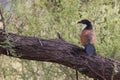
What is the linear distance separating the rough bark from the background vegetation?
13.3 inches

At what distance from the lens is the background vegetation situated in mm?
3359

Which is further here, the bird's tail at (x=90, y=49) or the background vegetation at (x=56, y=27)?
the background vegetation at (x=56, y=27)

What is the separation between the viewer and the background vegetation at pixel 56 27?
3.36m

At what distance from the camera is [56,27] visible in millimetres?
3561

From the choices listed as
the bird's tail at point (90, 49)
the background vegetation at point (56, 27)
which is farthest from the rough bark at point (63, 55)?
the background vegetation at point (56, 27)

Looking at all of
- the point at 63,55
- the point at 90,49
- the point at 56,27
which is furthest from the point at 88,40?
the point at 56,27

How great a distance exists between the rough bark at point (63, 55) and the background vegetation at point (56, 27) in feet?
1.11

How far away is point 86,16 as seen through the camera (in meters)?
3.64

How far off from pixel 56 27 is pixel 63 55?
2.07 feet

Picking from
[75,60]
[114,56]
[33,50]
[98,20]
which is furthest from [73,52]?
[98,20]

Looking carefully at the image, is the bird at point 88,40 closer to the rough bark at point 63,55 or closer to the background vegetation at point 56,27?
the rough bark at point 63,55

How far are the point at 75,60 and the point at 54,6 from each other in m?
0.94

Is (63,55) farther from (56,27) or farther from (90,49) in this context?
(56,27)

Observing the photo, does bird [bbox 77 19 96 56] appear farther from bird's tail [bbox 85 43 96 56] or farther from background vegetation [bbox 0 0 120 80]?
background vegetation [bbox 0 0 120 80]
